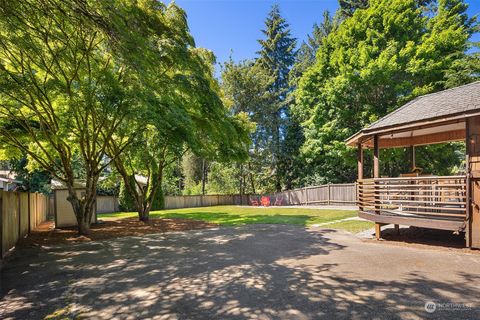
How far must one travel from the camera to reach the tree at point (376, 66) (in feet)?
58.8

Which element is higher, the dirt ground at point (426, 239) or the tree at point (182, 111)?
the tree at point (182, 111)

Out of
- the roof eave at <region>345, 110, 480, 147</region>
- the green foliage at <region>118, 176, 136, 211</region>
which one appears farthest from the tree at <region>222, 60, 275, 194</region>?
the roof eave at <region>345, 110, 480, 147</region>

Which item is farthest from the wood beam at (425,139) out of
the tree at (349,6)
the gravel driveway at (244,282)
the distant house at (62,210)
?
the tree at (349,6)

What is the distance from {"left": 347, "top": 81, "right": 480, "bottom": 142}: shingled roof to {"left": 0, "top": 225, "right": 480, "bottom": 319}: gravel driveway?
130 inches

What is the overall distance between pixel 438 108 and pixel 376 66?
485 inches

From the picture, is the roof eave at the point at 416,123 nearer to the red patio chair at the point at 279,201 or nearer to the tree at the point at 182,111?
the tree at the point at 182,111

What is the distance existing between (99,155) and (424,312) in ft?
34.7

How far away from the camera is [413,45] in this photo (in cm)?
1831

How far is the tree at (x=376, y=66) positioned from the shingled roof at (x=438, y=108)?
1002 centimetres

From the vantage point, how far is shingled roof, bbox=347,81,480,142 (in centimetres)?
671

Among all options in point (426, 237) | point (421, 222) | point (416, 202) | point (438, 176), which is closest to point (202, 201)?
point (426, 237)

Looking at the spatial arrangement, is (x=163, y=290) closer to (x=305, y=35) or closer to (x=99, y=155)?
(x=99, y=155)

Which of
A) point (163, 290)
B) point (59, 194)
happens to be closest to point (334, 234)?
point (163, 290)

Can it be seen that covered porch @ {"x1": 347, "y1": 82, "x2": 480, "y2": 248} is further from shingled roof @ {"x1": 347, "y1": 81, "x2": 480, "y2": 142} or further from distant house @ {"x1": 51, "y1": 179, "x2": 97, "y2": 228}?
distant house @ {"x1": 51, "y1": 179, "x2": 97, "y2": 228}
